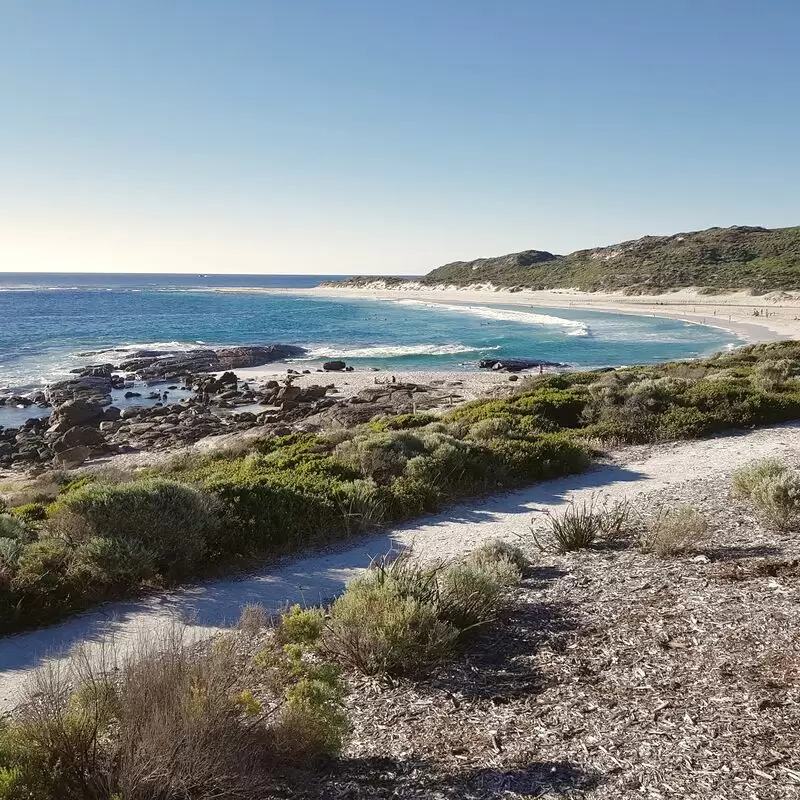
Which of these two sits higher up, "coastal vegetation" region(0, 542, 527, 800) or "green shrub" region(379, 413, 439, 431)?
"coastal vegetation" region(0, 542, 527, 800)

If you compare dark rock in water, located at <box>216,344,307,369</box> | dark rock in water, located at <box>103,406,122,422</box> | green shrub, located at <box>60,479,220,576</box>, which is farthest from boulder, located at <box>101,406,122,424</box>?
green shrub, located at <box>60,479,220,576</box>

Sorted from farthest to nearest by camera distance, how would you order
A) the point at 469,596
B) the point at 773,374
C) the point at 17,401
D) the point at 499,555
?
1. the point at 17,401
2. the point at 773,374
3. the point at 499,555
4. the point at 469,596

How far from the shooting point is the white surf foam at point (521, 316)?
58.6m

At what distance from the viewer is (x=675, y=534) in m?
7.15

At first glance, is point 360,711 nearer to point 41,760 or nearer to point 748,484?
point 41,760

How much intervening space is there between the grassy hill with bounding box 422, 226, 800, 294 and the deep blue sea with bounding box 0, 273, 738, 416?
1801cm

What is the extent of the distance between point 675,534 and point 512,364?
3181 centimetres

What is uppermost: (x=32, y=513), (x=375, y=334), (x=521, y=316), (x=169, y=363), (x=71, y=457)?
(x=521, y=316)

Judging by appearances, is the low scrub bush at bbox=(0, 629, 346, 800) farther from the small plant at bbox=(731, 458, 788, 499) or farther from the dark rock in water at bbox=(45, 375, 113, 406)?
the dark rock in water at bbox=(45, 375, 113, 406)

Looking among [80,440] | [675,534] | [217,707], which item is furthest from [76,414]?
[217,707]

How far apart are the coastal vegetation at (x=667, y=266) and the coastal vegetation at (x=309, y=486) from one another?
63.2 m

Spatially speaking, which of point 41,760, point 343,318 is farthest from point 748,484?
point 343,318

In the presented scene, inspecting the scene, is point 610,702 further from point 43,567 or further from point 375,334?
point 375,334

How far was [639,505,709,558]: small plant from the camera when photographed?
7012 mm
